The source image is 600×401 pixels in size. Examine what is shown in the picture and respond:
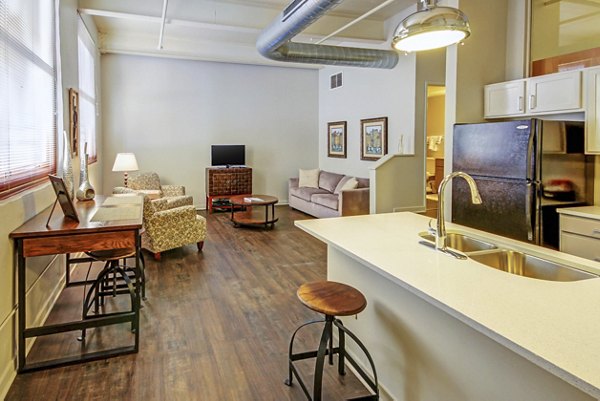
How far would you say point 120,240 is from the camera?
2789 millimetres

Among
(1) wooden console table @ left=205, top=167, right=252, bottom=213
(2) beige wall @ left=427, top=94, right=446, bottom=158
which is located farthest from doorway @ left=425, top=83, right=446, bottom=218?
(1) wooden console table @ left=205, top=167, right=252, bottom=213

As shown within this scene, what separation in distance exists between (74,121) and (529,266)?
467 cm

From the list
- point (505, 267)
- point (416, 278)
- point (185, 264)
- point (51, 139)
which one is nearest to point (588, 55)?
point (505, 267)

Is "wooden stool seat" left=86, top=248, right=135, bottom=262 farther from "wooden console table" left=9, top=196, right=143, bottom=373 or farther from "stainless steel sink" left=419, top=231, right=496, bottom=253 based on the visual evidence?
"stainless steel sink" left=419, top=231, right=496, bottom=253

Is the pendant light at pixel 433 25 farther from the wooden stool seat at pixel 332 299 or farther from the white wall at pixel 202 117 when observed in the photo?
the white wall at pixel 202 117

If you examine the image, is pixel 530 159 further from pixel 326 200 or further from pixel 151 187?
pixel 151 187

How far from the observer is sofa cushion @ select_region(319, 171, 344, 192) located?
8.31 m

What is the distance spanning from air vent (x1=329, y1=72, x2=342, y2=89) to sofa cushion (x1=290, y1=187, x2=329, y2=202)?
2256 millimetres

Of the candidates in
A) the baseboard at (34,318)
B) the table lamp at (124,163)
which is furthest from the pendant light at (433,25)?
the table lamp at (124,163)

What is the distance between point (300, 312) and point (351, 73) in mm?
6003

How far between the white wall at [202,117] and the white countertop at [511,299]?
6.98 meters

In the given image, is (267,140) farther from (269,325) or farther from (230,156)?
(269,325)

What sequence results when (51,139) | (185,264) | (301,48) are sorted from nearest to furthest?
(51,139) → (185,264) → (301,48)

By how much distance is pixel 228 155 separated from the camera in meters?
8.83
